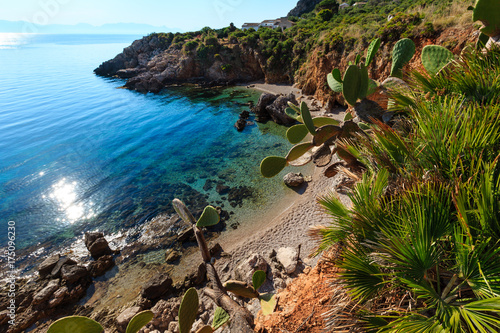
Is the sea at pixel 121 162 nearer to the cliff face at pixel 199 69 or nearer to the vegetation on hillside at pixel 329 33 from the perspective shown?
the cliff face at pixel 199 69

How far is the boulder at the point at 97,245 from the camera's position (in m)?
11.7

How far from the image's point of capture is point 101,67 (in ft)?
219

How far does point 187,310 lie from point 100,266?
31.0 feet

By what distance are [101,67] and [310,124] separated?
3243 inches

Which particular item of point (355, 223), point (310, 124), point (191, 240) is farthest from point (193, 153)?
point (355, 223)

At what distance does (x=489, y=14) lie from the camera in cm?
448

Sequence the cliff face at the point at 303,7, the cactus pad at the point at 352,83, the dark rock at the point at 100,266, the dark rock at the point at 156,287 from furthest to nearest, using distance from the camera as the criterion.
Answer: the cliff face at the point at 303,7, the dark rock at the point at 100,266, the dark rock at the point at 156,287, the cactus pad at the point at 352,83

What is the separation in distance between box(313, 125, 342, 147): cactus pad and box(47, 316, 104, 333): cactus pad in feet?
15.9

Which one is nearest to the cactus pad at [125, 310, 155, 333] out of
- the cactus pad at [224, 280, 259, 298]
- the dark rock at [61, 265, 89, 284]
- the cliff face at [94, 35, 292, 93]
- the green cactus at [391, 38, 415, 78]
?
Result: the cactus pad at [224, 280, 259, 298]

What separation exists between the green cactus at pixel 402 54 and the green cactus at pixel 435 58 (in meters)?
0.83

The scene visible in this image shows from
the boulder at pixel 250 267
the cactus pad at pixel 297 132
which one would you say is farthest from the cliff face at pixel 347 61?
the boulder at pixel 250 267

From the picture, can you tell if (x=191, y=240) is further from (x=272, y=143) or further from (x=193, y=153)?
(x=272, y=143)

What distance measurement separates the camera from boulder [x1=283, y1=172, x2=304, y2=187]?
15344 mm

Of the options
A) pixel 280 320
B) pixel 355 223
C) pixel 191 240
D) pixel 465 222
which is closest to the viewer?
pixel 465 222
